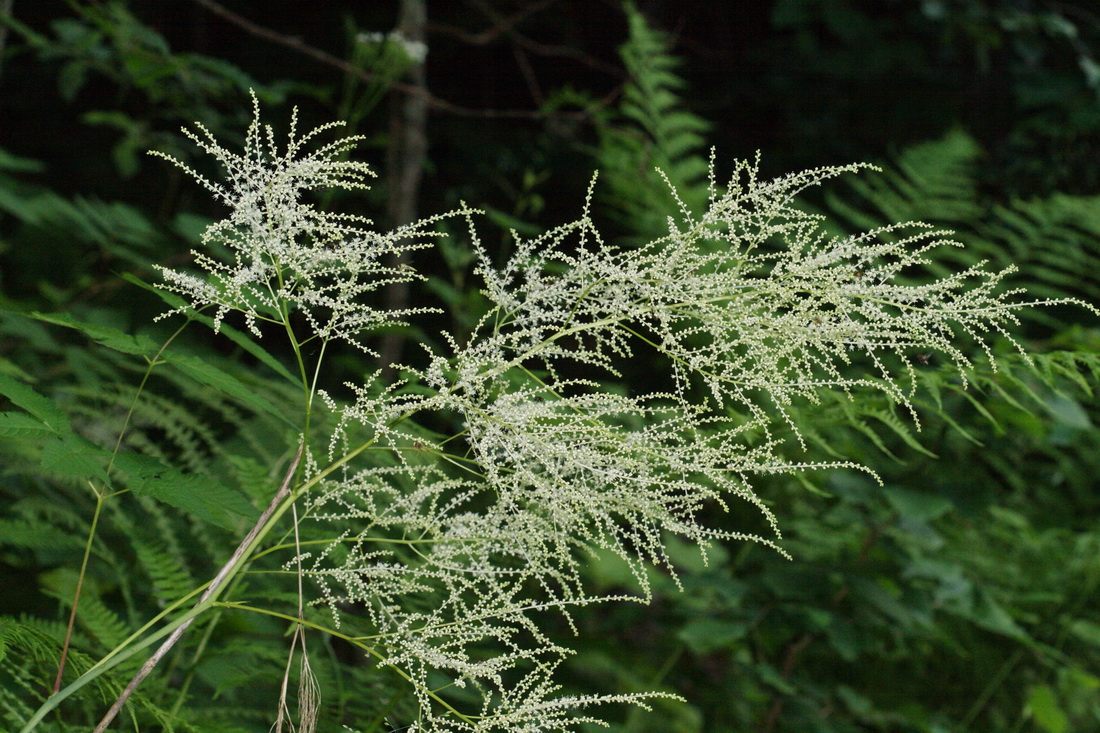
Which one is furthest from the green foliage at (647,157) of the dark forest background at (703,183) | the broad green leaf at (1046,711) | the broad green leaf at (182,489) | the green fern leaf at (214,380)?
the broad green leaf at (182,489)

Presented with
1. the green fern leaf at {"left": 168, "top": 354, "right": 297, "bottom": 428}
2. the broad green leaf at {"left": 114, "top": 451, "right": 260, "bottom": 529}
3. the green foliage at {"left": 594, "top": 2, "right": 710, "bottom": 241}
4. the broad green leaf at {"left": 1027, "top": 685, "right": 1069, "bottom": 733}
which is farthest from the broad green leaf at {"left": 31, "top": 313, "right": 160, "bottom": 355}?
the broad green leaf at {"left": 1027, "top": 685, "right": 1069, "bottom": 733}

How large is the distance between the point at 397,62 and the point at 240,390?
234cm

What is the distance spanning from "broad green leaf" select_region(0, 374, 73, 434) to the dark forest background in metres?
0.16

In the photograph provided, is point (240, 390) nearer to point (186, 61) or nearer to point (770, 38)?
point (186, 61)

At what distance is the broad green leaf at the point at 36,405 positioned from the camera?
130cm

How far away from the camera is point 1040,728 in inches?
153

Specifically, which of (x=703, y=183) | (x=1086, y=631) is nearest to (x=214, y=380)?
(x=703, y=183)

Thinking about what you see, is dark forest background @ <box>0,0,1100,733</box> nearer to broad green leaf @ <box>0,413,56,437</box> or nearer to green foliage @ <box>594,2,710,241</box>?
green foliage @ <box>594,2,710,241</box>

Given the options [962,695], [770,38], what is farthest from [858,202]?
[962,695]

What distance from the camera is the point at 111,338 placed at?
1.38 m

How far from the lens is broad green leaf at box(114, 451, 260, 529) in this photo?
1.21 m

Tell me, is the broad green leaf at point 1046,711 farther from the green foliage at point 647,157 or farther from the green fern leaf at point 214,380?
the green fern leaf at point 214,380

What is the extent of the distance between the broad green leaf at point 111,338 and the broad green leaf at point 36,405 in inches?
4.2

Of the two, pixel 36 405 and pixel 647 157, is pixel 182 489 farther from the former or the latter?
pixel 647 157
